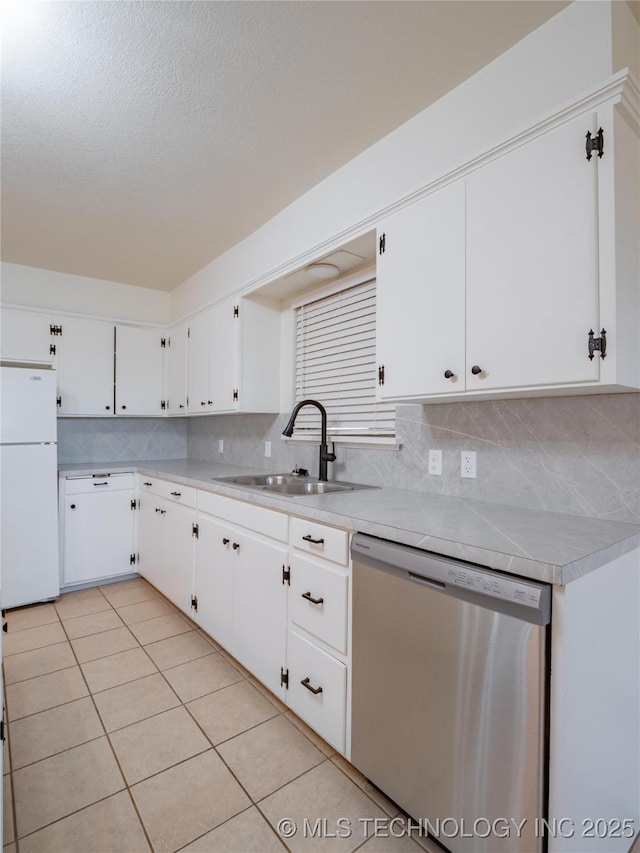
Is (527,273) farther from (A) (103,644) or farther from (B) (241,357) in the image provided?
(A) (103,644)

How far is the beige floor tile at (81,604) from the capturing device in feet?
9.68

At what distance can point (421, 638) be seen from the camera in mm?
1249

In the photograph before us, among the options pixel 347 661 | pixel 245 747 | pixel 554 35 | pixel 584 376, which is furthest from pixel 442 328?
pixel 245 747

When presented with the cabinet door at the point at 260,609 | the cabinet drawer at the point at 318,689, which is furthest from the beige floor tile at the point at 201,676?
the cabinet drawer at the point at 318,689

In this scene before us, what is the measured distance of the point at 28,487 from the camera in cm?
297

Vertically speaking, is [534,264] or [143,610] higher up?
[534,264]

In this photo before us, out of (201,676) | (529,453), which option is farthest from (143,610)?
(529,453)

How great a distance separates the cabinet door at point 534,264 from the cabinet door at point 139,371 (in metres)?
3.15

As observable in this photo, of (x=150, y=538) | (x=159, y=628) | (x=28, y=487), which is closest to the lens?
(x=159, y=628)

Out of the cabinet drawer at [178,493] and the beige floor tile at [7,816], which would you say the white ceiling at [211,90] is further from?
the beige floor tile at [7,816]

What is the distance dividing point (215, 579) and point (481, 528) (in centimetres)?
159

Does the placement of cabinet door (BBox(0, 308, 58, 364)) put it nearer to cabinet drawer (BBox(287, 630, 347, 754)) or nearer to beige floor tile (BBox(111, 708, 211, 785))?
beige floor tile (BBox(111, 708, 211, 785))

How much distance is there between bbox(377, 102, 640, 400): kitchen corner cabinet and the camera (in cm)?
122

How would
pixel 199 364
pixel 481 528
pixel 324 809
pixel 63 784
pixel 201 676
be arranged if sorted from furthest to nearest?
pixel 199 364, pixel 201 676, pixel 63 784, pixel 324 809, pixel 481 528
